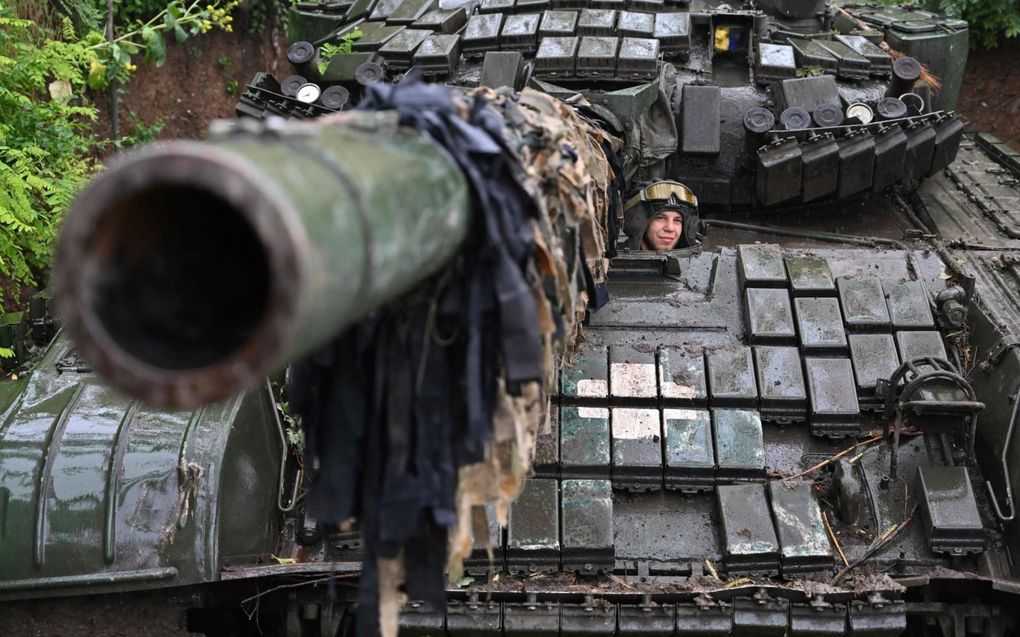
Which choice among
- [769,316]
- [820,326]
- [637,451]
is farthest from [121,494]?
[820,326]

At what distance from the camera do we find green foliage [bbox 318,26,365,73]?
8273mm

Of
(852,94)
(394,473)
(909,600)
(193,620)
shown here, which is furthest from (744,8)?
(394,473)

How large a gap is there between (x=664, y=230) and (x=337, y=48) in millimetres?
3067

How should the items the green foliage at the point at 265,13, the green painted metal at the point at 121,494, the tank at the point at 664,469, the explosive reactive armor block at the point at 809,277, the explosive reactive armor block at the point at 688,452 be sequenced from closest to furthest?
the green painted metal at the point at 121,494 < the tank at the point at 664,469 < the explosive reactive armor block at the point at 688,452 < the explosive reactive armor block at the point at 809,277 < the green foliage at the point at 265,13

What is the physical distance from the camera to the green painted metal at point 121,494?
5062 millimetres

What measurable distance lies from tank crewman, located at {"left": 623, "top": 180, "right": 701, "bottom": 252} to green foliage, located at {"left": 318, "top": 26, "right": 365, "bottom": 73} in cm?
262

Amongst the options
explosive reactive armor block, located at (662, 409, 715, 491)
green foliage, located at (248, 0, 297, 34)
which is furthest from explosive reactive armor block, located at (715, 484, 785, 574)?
green foliage, located at (248, 0, 297, 34)

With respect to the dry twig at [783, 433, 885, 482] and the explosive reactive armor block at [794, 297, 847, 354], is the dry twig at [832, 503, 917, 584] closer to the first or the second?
the dry twig at [783, 433, 885, 482]

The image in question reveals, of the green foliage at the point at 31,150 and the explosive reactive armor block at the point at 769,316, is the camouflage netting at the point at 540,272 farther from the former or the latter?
the green foliage at the point at 31,150

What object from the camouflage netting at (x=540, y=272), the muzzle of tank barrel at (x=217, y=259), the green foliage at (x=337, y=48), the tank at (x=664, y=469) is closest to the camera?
the muzzle of tank barrel at (x=217, y=259)

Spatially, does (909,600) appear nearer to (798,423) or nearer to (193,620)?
(798,423)

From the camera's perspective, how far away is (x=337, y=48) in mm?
8484

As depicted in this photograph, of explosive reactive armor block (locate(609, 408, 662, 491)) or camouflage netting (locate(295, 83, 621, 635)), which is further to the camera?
explosive reactive armor block (locate(609, 408, 662, 491))

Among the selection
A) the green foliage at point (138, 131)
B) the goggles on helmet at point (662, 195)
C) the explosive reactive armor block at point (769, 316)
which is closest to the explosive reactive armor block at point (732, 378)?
the explosive reactive armor block at point (769, 316)
